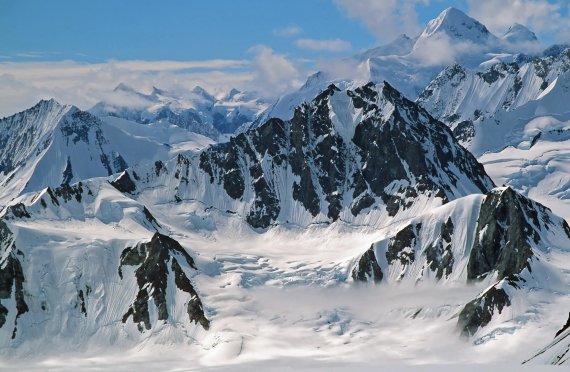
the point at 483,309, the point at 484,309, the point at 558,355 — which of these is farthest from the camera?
the point at 483,309

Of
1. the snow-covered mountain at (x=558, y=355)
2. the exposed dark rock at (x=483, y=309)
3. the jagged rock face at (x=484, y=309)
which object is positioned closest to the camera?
the snow-covered mountain at (x=558, y=355)

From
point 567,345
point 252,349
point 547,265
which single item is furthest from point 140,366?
point 567,345

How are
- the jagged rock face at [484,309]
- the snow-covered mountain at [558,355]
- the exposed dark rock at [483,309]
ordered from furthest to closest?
the exposed dark rock at [483,309] < the jagged rock face at [484,309] < the snow-covered mountain at [558,355]

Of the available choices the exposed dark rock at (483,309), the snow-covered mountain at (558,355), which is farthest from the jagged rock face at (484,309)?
the snow-covered mountain at (558,355)

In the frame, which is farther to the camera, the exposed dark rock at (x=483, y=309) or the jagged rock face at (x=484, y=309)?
the exposed dark rock at (x=483, y=309)

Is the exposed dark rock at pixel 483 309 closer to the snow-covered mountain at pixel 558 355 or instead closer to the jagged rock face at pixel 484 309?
the jagged rock face at pixel 484 309

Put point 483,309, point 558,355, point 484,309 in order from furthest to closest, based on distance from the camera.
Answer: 1. point 483,309
2. point 484,309
3. point 558,355

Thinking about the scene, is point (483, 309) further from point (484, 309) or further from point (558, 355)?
point (558, 355)

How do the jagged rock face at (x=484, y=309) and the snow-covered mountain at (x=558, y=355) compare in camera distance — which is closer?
the snow-covered mountain at (x=558, y=355)

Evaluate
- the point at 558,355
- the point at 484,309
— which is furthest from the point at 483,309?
the point at 558,355

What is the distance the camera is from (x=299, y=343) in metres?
195

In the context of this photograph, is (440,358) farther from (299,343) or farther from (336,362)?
(299,343)

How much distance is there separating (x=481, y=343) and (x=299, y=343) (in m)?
52.2

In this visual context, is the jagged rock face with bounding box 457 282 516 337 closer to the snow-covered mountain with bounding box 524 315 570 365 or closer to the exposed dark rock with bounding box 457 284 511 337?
the exposed dark rock with bounding box 457 284 511 337
